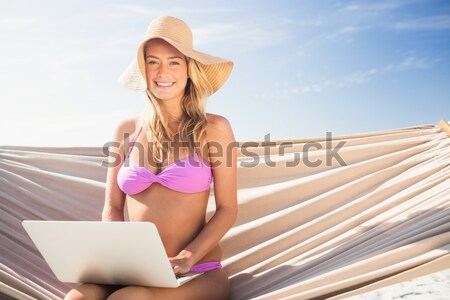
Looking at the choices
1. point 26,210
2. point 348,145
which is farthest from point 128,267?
point 348,145

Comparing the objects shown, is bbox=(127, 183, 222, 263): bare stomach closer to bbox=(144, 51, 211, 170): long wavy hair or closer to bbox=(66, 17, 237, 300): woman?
bbox=(66, 17, 237, 300): woman

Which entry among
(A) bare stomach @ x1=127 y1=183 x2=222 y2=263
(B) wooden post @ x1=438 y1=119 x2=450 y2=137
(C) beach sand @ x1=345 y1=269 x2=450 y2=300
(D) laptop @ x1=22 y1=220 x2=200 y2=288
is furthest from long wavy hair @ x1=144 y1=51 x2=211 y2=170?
(B) wooden post @ x1=438 y1=119 x2=450 y2=137

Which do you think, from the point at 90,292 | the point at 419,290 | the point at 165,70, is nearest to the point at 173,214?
the point at 90,292

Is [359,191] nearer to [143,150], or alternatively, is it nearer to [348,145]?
[348,145]

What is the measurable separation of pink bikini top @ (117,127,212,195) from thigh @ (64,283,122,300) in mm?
409

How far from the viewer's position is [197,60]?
6.48ft

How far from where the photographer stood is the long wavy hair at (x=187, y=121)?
198 cm

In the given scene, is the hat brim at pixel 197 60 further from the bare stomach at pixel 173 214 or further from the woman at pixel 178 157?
the bare stomach at pixel 173 214

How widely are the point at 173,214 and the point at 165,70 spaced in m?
0.56

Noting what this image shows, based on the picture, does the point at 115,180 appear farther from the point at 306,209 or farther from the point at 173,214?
the point at 306,209

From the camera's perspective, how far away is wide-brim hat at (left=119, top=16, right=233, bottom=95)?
1.96m

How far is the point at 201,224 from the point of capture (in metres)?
1.91

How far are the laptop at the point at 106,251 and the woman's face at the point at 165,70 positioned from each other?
2.34 feet

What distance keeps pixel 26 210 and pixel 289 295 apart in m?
1.62
